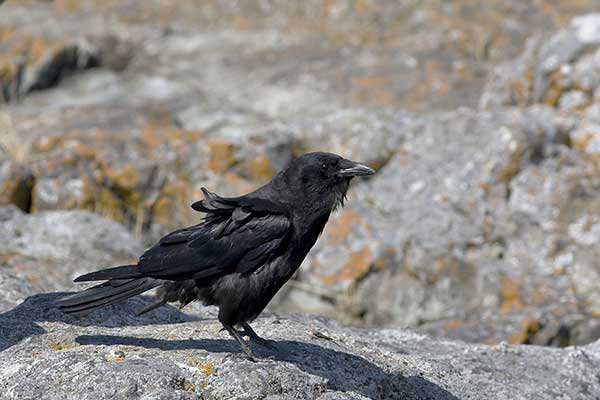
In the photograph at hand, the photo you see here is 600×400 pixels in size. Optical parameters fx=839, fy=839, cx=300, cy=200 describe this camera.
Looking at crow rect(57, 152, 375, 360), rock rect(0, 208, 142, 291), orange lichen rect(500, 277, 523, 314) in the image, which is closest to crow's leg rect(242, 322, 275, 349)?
crow rect(57, 152, 375, 360)

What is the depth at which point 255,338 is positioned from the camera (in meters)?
4.80

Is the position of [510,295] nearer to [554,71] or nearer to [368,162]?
[368,162]

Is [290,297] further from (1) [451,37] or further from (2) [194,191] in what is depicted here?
(1) [451,37]

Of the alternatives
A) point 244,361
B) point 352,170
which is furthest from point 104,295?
point 352,170

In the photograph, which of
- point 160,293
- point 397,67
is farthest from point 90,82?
point 160,293

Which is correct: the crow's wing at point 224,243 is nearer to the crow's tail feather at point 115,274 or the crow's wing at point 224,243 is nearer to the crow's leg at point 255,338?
the crow's tail feather at point 115,274

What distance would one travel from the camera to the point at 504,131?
874 centimetres

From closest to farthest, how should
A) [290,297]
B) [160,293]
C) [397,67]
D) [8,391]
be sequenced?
[8,391] < [160,293] < [290,297] < [397,67]

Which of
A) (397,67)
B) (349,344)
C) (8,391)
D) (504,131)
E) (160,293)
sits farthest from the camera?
(397,67)

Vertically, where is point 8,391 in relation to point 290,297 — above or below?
above

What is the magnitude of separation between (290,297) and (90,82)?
6.31 meters

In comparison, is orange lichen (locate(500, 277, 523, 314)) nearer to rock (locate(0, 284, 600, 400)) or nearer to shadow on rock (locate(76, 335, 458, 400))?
rock (locate(0, 284, 600, 400))

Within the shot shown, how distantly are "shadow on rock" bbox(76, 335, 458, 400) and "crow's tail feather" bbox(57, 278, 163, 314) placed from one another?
190 millimetres

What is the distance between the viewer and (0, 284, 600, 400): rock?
4.16 metres
